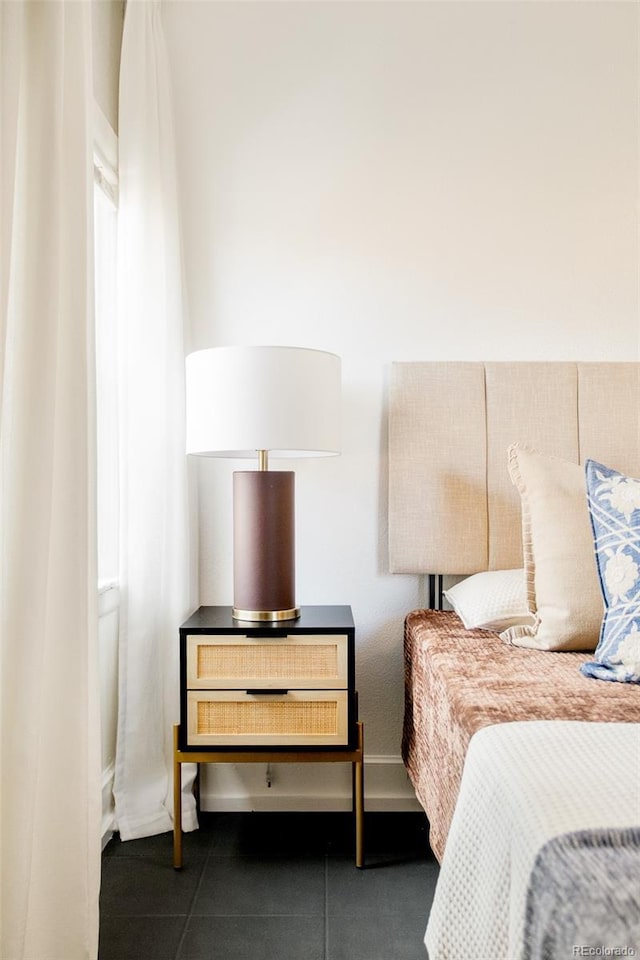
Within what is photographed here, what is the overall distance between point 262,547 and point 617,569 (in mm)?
909

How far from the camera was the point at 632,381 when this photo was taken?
219cm

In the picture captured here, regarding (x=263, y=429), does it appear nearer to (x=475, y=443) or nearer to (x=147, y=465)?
(x=147, y=465)

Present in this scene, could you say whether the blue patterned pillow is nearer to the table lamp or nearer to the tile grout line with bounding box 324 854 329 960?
the table lamp

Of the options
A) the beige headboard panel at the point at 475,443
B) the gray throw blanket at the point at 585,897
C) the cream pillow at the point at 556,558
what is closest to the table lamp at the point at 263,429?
the beige headboard panel at the point at 475,443

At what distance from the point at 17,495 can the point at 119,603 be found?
99cm

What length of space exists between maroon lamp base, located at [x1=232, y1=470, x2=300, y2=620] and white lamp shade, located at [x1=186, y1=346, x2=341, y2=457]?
0.14 meters

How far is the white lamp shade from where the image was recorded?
1.83m

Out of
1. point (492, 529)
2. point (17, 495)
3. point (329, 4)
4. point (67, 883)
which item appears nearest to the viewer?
point (17, 495)

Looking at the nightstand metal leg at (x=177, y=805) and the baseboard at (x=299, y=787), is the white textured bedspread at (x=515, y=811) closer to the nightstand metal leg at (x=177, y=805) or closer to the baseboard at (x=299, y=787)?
the nightstand metal leg at (x=177, y=805)

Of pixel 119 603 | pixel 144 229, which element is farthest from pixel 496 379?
pixel 119 603

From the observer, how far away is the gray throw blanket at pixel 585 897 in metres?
0.75

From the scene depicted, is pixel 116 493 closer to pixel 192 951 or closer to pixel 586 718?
pixel 192 951

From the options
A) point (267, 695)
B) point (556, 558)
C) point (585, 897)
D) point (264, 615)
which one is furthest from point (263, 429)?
point (585, 897)

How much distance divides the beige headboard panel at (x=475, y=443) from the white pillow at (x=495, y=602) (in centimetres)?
18
